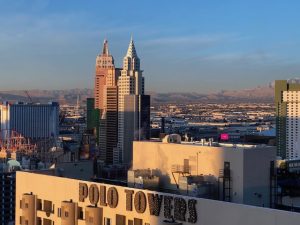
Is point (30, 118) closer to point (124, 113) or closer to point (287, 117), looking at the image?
point (124, 113)

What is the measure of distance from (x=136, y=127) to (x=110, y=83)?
95.1 feet

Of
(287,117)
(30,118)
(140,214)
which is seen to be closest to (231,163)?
(140,214)

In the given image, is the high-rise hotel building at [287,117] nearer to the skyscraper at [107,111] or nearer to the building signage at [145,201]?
the skyscraper at [107,111]

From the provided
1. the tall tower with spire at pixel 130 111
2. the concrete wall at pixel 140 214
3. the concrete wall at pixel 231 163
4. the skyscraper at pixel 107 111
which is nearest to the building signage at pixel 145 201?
the concrete wall at pixel 140 214

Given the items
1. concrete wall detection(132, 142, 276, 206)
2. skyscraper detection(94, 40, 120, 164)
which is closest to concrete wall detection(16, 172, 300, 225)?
concrete wall detection(132, 142, 276, 206)

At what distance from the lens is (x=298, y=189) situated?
36.6ft

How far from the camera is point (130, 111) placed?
10800cm

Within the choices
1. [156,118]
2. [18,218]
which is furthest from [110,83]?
[18,218]

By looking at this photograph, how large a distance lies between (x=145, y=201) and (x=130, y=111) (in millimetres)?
98749

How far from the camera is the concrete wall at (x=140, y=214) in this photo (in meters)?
7.61

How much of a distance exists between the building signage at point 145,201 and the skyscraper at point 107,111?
92.5 m

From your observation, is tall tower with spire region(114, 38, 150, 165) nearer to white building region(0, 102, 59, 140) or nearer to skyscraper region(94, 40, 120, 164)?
skyscraper region(94, 40, 120, 164)

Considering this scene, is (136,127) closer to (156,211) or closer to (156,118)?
(156,118)

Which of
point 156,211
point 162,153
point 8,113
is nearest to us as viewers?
point 156,211
